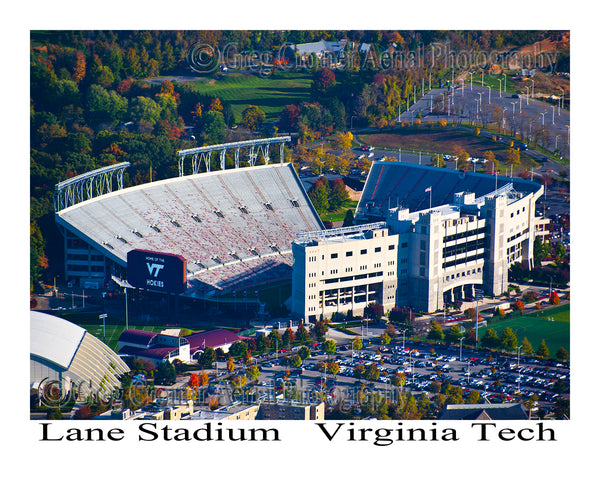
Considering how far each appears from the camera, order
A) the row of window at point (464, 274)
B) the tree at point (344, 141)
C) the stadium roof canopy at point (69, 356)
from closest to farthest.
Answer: the stadium roof canopy at point (69, 356) < the row of window at point (464, 274) < the tree at point (344, 141)

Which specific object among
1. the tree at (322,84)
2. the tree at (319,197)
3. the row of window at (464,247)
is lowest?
the row of window at (464,247)

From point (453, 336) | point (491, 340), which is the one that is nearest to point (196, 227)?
point (453, 336)

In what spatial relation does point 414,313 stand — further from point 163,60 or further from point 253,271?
point 163,60

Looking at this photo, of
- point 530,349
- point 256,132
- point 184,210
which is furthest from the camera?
point 256,132

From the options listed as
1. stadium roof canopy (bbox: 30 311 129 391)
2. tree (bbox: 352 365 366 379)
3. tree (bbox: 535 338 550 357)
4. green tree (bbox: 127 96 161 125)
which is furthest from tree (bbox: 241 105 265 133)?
stadium roof canopy (bbox: 30 311 129 391)

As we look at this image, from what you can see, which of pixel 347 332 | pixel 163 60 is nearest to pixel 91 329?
pixel 347 332

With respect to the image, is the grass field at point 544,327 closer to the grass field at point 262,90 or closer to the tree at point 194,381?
the tree at point 194,381

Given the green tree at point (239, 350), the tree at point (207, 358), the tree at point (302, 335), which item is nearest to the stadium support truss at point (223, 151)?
the tree at point (302, 335)

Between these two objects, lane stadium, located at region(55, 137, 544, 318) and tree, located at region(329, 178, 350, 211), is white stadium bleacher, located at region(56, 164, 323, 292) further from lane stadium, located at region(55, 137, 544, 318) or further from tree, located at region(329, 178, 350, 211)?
tree, located at region(329, 178, 350, 211)
